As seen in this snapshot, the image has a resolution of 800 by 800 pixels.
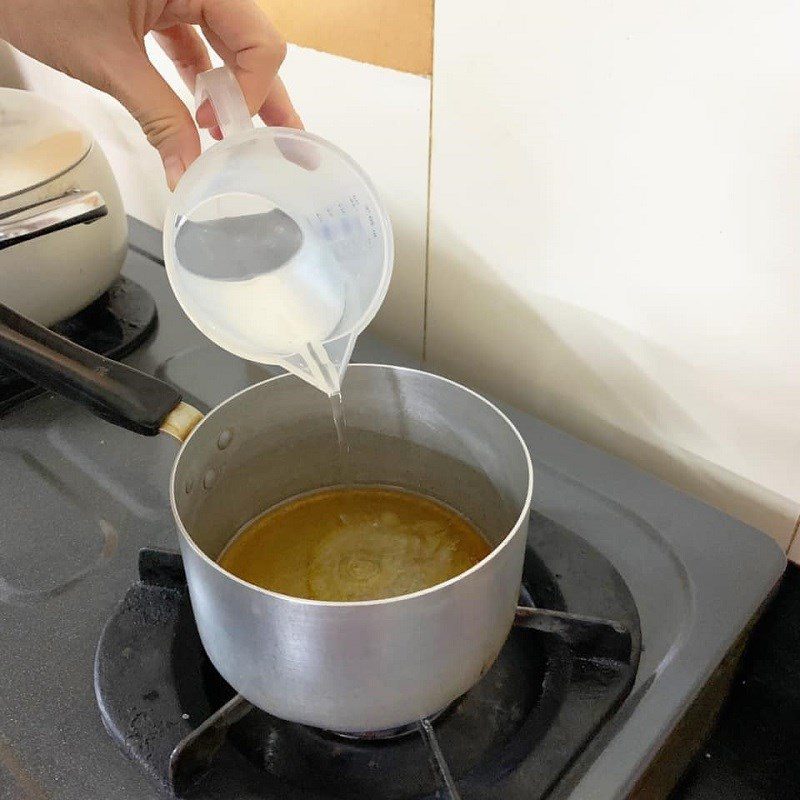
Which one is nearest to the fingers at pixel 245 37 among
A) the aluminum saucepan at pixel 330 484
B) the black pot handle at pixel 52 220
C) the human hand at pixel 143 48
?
the human hand at pixel 143 48

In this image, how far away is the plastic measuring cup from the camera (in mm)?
485

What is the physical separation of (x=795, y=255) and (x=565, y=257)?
0.52 feet

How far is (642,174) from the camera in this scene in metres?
0.51

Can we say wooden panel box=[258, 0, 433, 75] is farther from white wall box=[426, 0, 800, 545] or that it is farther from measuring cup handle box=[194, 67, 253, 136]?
measuring cup handle box=[194, 67, 253, 136]

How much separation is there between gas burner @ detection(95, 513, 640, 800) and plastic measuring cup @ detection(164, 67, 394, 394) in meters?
0.16

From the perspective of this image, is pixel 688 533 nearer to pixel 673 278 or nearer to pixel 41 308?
pixel 673 278

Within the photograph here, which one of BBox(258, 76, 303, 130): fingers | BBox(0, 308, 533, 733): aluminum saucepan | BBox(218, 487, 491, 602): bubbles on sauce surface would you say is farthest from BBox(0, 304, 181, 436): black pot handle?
BBox(258, 76, 303, 130): fingers

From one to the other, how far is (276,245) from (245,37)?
0.48 ft

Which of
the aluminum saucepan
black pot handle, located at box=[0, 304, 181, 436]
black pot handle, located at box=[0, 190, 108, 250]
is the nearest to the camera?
the aluminum saucepan

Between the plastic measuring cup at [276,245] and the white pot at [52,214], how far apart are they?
5.3 inches

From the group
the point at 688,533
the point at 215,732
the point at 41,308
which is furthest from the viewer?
the point at 41,308

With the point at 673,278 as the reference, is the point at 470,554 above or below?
below

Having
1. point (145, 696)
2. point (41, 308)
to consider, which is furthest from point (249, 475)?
point (41, 308)

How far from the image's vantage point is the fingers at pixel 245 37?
0.55 metres
